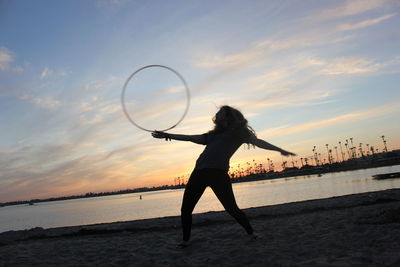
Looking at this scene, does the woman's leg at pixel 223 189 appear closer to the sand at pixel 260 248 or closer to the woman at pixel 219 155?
the woman at pixel 219 155

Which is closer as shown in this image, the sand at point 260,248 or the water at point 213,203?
the sand at point 260,248

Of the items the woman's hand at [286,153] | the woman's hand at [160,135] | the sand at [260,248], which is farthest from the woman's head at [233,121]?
the sand at [260,248]

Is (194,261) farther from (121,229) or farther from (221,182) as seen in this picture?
(121,229)

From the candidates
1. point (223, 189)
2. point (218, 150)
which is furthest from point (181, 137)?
point (223, 189)

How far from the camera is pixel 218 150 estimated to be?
6.37m

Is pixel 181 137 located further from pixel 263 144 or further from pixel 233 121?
pixel 263 144

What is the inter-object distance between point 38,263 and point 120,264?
5.55 ft

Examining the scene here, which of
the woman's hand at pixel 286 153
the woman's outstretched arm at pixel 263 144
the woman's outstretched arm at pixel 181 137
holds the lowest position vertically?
the woman's hand at pixel 286 153

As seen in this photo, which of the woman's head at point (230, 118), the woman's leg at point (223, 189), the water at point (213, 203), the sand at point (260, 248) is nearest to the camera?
the sand at point (260, 248)

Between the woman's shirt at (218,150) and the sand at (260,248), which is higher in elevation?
the woman's shirt at (218,150)

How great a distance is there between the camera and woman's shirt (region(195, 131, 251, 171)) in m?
6.32

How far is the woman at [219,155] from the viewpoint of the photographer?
6309mm

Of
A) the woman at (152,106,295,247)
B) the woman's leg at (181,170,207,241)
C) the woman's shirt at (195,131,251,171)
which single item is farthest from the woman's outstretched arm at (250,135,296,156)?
the woman's leg at (181,170,207,241)

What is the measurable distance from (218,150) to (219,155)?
0.09m
